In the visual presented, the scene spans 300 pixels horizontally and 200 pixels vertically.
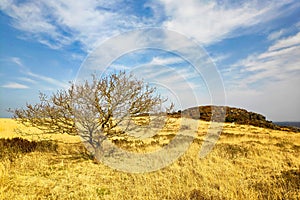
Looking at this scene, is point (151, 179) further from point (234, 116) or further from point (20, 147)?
point (234, 116)

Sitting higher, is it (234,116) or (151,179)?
(234,116)

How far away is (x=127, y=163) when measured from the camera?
9.29 meters

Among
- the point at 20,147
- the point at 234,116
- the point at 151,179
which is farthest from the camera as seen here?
the point at 234,116

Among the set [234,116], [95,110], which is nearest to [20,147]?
[95,110]

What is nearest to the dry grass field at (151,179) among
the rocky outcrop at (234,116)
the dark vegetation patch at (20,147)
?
the dark vegetation patch at (20,147)

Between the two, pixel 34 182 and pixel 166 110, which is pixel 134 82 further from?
pixel 34 182

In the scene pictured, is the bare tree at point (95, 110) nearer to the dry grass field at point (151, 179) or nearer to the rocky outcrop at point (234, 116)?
the dry grass field at point (151, 179)

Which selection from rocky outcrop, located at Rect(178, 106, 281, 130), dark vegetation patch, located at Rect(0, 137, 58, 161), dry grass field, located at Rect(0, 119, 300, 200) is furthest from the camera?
rocky outcrop, located at Rect(178, 106, 281, 130)

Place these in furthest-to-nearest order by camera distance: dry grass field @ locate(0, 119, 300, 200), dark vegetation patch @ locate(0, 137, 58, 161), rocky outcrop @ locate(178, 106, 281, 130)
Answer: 1. rocky outcrop @ locate(178, 106, 281, 130)
2. dark vegetation patch @ locate(0, 137, 58, 161)
3. dry grass field @ locate(0, 119, 300, 200)

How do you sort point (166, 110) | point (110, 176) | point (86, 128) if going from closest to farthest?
point (110, 176) < point (86, 128) < point (166, 110)

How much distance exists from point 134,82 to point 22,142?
680 cm

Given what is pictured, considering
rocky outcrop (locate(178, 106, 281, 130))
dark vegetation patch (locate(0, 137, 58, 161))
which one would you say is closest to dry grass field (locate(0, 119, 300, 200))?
dark vegetation patch (locate(0, 137, 58, 161))

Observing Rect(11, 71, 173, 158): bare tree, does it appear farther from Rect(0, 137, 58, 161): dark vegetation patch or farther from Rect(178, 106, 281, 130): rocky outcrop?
Rect(178, 106, 281, 130): rocky outcrop

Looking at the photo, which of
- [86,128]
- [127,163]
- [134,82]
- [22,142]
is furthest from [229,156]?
[22,142]
